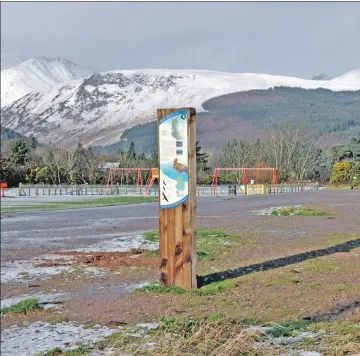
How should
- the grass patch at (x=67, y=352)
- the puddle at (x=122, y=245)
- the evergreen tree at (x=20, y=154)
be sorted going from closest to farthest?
the grass patch at (x=67, y=352) < the evergreen tree at (x=20, y=154) < the puddle at (x=122, y=245)

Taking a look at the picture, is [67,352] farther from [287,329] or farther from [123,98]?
[123,98]

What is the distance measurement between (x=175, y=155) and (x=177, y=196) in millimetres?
428

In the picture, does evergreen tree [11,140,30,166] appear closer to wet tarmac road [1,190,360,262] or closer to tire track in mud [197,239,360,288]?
wet tarmac road [1,190,360,262]

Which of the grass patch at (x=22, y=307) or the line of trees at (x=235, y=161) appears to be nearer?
the line of trees at (x=235, y=161)

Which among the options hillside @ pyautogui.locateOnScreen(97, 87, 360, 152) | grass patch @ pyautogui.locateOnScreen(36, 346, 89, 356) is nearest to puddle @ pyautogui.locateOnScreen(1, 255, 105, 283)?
grass patch @ pyautogui.locateOnScreen(36, 346, 89, 356)

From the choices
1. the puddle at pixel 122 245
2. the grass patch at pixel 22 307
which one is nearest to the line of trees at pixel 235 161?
the grass patch at pixel 22 307

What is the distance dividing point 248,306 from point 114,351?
2.90 ft

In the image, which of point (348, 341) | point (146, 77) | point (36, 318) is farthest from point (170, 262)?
point (348, 341)

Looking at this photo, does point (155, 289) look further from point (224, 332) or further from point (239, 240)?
point (224, 332)

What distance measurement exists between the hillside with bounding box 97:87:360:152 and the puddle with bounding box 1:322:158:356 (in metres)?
1.22

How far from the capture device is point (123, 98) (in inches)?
130

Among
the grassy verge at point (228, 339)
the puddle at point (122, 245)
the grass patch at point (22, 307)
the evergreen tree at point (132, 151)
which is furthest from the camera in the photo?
the puddle at point (122, 245)

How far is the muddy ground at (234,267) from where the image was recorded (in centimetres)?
300

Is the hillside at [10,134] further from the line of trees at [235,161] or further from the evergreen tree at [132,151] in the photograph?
the evergreen tree at [132,151]
